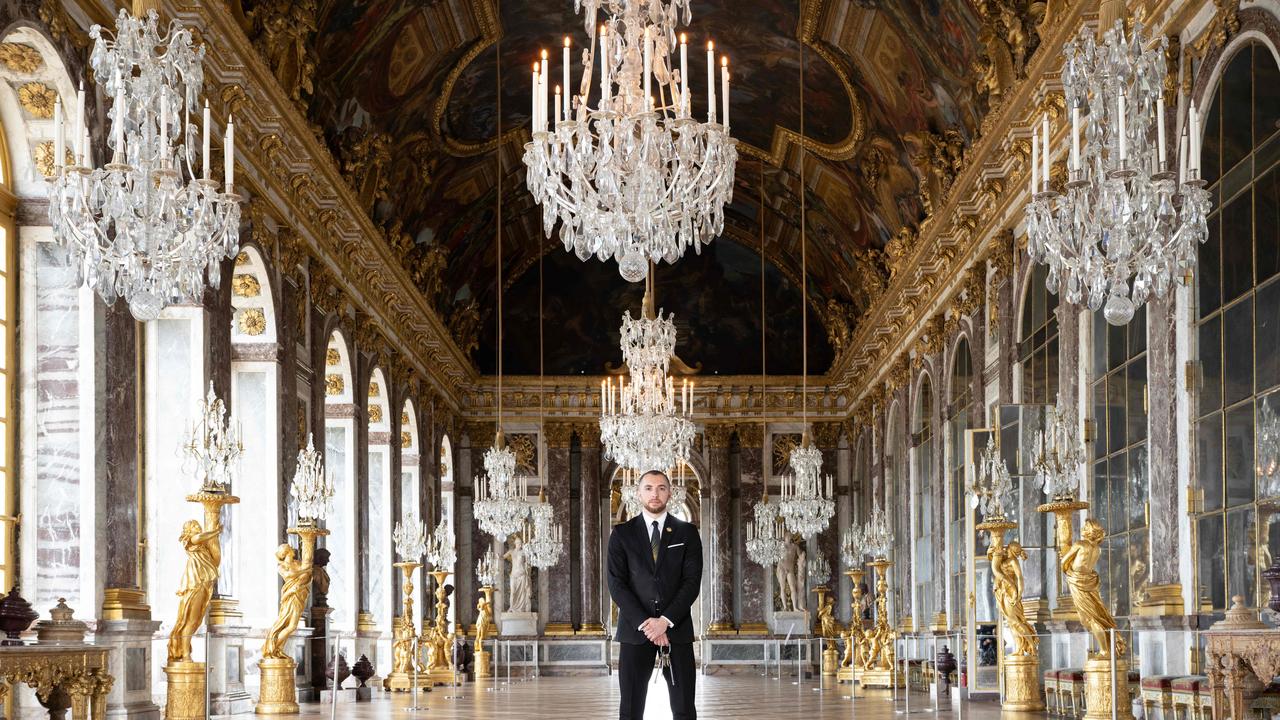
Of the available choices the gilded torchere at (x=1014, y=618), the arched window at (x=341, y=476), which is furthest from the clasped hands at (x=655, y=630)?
the arched window at (x=341, y=476)

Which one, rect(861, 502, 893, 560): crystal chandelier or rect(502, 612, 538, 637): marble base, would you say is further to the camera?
rect(502, 612, 538, 637): marble base

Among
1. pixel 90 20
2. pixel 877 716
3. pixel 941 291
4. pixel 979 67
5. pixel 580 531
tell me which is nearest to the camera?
pixel 90 20

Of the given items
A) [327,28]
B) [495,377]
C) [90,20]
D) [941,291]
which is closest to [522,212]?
[495,377]

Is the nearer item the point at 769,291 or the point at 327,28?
the point at 327,28

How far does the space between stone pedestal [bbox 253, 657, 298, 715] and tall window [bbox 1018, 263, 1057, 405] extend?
29.2ft

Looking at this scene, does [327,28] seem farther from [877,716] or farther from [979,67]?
[877,716]

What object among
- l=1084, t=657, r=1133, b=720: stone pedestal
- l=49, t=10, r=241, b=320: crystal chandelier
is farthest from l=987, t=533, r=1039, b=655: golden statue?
l=49, t=10, r=241, b=320: crystal chandelier

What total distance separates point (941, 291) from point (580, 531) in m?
14.0

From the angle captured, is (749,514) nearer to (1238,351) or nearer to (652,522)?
(1238,351)

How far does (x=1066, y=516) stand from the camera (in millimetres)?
12477

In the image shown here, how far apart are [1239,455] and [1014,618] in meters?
4.13

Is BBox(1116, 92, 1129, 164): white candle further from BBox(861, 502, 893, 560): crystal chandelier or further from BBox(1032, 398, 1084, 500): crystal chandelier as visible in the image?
BBox(861, 502, 893, 560): crystal chandelier

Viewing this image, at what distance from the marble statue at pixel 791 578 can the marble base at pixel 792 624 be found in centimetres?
16

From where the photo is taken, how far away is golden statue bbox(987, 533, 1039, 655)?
14805 millimetres
